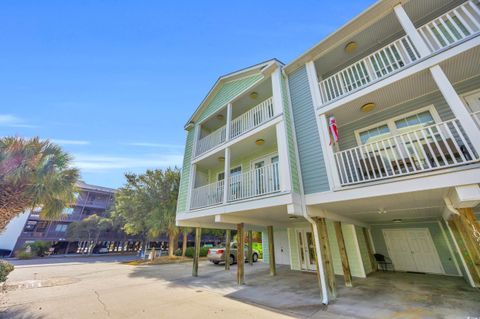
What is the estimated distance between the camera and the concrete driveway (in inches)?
187

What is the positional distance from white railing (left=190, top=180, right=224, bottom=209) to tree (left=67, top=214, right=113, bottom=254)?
2438 centimetres

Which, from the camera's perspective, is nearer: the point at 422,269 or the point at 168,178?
the point at 422,269

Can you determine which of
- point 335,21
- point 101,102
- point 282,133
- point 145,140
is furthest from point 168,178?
point 335,21

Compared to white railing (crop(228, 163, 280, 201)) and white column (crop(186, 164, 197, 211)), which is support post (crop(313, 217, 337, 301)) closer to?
white railing (crop(228, 163, 280, 201))

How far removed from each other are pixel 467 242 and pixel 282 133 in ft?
22.7

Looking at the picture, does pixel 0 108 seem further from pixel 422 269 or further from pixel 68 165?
pixel 422 269

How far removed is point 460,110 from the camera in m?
4.21

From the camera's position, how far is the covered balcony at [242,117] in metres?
8.45

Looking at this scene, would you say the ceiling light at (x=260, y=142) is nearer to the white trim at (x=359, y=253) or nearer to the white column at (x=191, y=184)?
the white column at (x=191, y=184)

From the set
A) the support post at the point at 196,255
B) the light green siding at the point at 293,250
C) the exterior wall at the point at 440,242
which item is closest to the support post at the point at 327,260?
the light green siding at the point at 293,250

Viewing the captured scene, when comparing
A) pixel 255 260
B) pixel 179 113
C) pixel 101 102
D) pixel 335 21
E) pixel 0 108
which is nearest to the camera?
pixel 335 21

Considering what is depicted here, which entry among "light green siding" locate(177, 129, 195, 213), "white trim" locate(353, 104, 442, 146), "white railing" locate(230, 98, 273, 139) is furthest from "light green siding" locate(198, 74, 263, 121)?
"white trim" locate(353, 104, 442, 146)

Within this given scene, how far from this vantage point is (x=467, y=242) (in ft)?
19.8

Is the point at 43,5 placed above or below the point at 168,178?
above
